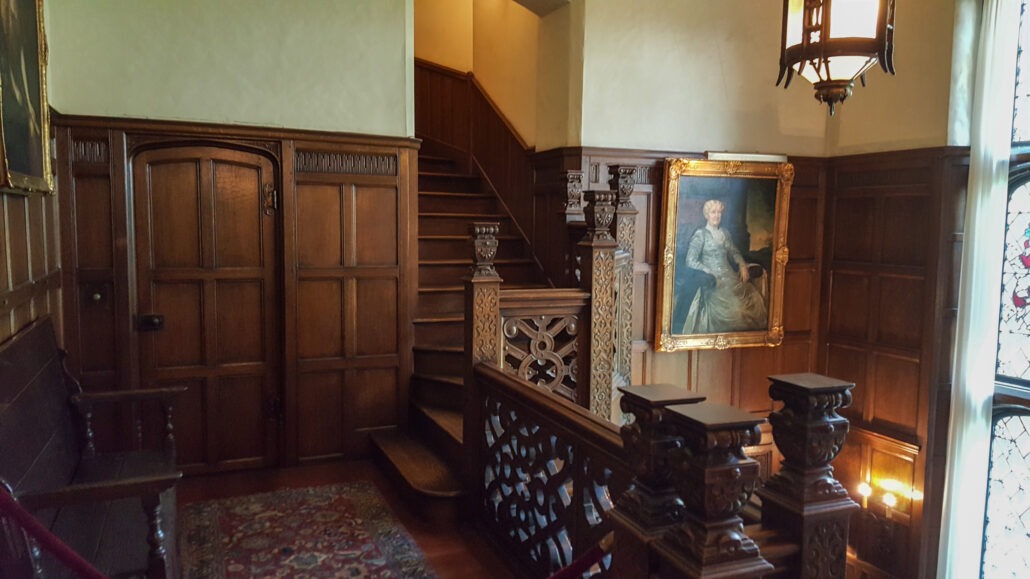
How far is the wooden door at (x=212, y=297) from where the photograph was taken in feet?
15.7

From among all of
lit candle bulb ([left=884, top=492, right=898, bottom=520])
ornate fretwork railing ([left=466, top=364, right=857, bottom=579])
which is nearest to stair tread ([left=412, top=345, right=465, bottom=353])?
ornate fretwork railing ([left=466, top=364, right=857, bottom=579])

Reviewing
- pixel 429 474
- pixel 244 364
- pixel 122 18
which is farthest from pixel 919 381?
pixel 122 18

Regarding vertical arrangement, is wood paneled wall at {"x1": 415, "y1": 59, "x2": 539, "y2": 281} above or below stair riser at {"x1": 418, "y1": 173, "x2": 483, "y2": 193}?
above

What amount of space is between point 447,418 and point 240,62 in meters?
2.93

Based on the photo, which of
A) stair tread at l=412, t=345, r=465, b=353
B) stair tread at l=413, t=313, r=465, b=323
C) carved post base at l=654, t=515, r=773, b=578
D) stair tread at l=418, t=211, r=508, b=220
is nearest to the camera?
carved post base at l=654, t=515, r=773, b=578

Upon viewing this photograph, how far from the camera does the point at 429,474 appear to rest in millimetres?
4426

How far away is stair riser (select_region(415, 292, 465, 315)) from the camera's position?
18.9 ft

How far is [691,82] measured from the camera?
20.8 feet

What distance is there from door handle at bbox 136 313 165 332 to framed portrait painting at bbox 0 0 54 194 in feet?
4.48

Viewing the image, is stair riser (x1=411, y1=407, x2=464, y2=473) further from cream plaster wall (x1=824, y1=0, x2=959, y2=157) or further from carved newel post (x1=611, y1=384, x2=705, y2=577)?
cream plaster wall (x1=824, y1=0, x2=959, y2=157)

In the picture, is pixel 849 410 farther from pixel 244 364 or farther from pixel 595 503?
pixel 244 364

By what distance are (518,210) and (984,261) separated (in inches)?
157

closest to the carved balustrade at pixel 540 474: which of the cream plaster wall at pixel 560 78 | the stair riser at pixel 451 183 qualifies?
the cream plaster wall at pixel 560 78

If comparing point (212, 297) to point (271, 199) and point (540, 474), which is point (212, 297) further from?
point (540, 474)
